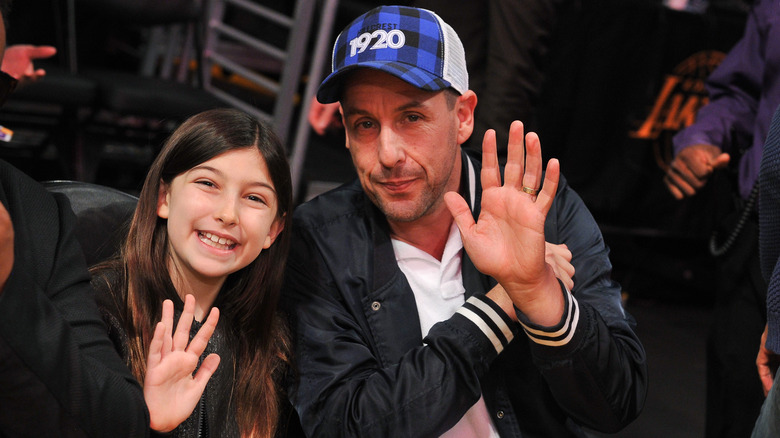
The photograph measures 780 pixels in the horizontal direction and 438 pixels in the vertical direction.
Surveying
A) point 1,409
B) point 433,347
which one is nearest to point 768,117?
point 433,347

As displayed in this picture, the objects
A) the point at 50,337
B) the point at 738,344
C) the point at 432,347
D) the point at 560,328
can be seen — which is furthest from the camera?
the point at 738,344

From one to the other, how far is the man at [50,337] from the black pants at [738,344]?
169 cm

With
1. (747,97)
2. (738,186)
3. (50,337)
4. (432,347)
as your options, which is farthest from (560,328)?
(747,97)

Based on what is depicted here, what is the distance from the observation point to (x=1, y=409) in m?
1.10

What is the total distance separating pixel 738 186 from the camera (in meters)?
2.28

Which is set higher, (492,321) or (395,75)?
(395,75)

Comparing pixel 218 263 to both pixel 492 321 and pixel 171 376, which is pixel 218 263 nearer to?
pixel 171 376

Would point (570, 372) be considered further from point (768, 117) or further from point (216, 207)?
point (768, 117)

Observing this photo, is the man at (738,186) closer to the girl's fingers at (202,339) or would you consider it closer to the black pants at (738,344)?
the black pants at (738,344)

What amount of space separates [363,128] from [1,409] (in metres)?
0.99

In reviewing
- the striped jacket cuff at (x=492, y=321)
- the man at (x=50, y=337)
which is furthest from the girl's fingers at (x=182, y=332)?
the striped jacket cuff at (x=492, y=321)

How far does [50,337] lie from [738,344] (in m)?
1.86

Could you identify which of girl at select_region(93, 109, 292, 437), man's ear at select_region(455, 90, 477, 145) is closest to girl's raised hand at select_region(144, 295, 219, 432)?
girl at select_region(93, 109, 292, 437)

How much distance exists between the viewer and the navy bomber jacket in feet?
5.12
